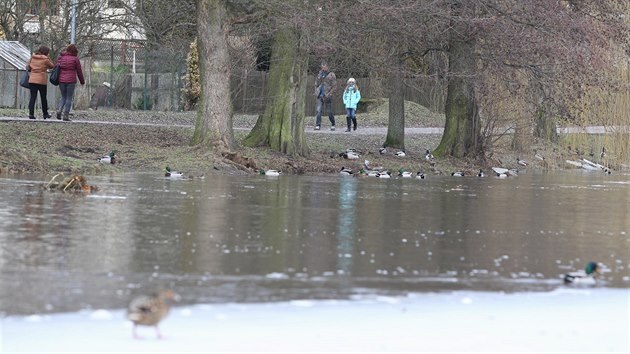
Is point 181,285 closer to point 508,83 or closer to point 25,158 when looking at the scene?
point 25,158

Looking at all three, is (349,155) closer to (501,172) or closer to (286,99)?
(286,99)

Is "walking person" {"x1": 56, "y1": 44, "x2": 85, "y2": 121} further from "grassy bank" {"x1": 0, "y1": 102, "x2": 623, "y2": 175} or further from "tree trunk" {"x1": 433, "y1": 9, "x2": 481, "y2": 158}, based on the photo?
"tree trunk" {"x1": 433, "y1": 9, "x2": 481, "y2": 158}

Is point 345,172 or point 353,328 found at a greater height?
point 353,328

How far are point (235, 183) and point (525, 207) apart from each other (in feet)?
18.3

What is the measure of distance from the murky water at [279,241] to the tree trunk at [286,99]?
23.9 ft

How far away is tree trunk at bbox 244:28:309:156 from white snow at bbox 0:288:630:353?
20103mm

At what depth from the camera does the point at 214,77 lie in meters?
29.4

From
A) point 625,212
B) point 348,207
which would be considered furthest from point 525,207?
point 348,207

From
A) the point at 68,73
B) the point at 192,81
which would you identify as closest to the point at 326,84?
the point at 192,81

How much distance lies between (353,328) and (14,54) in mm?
34923

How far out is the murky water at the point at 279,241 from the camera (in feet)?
36.5

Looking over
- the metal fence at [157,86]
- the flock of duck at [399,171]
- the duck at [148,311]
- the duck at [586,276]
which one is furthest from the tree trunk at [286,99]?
the duck at [148,311]

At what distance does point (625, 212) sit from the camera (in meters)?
20.6

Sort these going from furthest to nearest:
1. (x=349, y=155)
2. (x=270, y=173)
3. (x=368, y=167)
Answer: (x=349, y=155)
(x=368, y=167)
(x=270, y=173)
